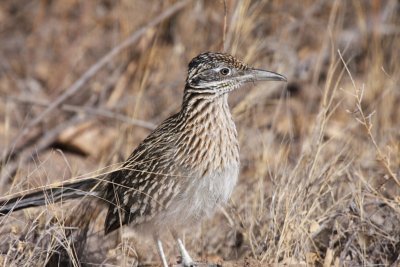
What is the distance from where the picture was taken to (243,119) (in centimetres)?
677

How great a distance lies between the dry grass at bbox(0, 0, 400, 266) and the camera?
16.4ft

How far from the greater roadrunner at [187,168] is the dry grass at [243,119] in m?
0.22

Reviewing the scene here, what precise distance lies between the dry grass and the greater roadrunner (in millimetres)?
220

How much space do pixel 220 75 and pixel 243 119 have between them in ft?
5.93

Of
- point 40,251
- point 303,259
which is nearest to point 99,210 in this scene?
point 40,251

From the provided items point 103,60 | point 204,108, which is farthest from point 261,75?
point 103,60

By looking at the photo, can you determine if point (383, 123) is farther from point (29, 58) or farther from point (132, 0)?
point (29, 58)

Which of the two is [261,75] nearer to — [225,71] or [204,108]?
[225,71]

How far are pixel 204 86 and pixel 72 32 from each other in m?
4.12

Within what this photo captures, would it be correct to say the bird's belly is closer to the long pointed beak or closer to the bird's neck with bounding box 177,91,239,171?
the bird's neck with bounding box 177,91,239,171

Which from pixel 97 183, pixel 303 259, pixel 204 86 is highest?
pixel 204 86

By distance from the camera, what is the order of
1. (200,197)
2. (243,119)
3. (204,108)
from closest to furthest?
(200,197) < (204,108) < (243,119)

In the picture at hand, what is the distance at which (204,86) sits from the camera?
16.4ft

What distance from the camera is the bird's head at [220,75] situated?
500cm
